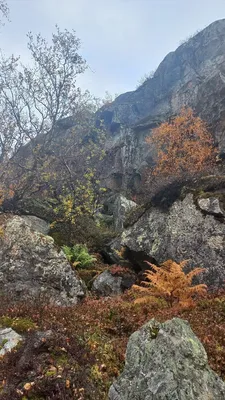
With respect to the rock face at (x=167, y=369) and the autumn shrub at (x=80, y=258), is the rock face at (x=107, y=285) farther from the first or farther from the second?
the rock face at (x=167, y=369)

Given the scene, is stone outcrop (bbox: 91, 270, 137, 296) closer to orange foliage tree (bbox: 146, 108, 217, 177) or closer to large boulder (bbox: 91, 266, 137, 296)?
large boulder (bbox: 91, 266, 137, 296)

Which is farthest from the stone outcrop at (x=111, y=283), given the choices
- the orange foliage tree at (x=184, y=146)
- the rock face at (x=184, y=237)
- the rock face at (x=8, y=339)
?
the orange foliage tree at (x=184, y=146)

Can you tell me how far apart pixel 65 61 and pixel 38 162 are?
10016mm

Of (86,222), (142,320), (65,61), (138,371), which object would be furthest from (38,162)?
(138,371)

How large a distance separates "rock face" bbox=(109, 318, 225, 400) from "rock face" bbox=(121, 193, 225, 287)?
749 centimetres

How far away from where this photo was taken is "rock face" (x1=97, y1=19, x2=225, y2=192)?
38.7 meters

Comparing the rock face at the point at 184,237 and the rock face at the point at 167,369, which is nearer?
the rock face at the point at 167,369

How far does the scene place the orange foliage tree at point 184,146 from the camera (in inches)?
1136

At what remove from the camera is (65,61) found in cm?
2708

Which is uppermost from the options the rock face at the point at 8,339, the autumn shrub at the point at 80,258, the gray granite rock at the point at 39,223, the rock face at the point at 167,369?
the gray granite rock at the point at 39,223

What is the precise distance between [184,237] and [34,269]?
6.28m

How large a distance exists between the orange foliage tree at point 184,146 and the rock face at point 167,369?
23985mm

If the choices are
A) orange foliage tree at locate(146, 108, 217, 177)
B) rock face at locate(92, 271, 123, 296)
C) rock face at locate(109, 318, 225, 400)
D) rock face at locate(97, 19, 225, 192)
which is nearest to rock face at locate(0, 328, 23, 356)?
rock face at locate(109, 318, 225, 400)

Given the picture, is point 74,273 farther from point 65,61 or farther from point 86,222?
point 65,61
